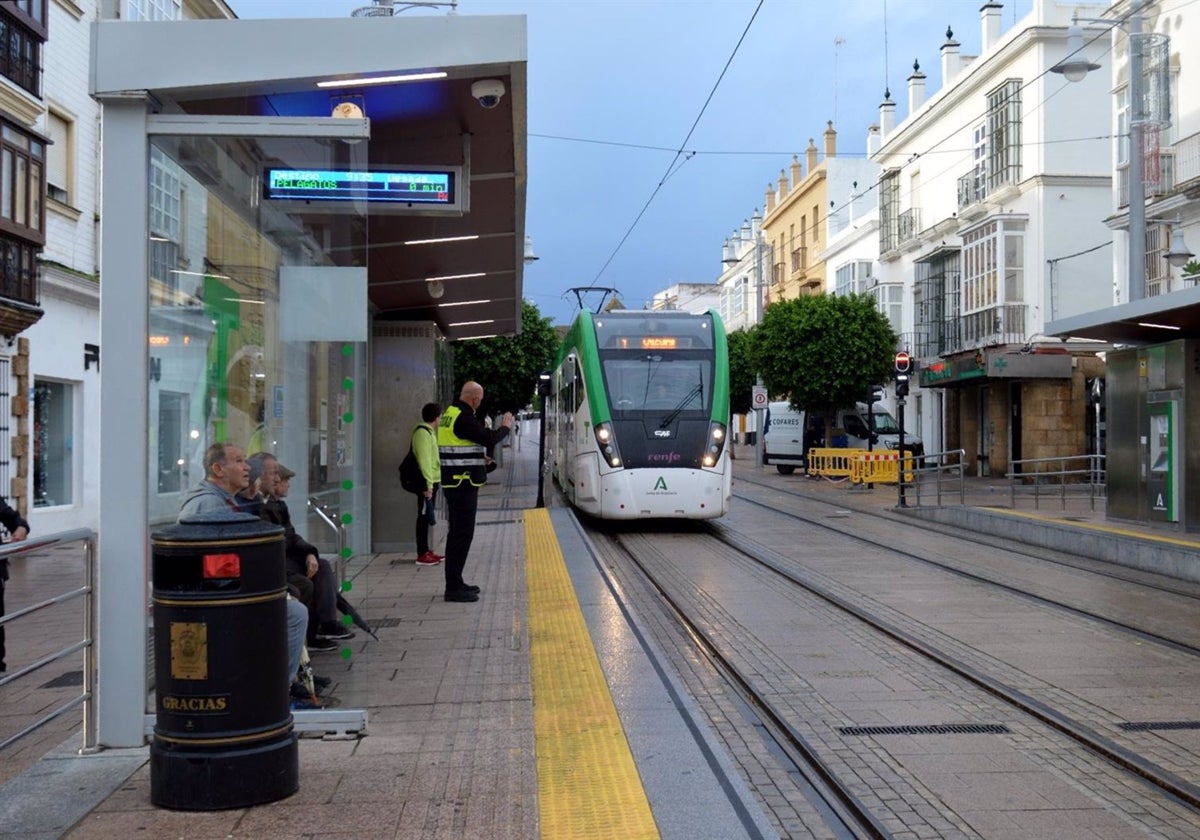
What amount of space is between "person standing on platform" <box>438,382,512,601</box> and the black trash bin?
5.24m

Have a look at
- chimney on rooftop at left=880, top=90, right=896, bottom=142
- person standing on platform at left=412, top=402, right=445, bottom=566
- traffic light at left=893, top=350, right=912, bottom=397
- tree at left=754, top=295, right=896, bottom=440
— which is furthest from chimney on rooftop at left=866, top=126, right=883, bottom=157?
person standing on platform at left=412, top=402, right=445, bottom=566

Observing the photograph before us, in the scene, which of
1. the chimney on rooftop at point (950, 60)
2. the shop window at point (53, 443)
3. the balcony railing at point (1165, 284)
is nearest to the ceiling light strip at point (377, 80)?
the shop window at point (53, 443)

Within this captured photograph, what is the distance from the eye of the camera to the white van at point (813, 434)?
3950 cm

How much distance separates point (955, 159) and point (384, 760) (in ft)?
126

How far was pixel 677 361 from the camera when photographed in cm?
1789

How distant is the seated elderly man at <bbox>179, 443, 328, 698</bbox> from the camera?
6086 millimetres

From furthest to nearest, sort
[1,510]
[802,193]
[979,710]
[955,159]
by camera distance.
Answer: [802,193] < [955,159] < [1,510] < [979,710]

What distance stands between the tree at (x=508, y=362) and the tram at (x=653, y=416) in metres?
17.7

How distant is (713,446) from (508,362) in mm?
20695

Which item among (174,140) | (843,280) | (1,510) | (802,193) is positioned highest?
(802,193)

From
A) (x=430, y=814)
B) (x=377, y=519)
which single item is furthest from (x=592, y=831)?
(x=377, y=519)

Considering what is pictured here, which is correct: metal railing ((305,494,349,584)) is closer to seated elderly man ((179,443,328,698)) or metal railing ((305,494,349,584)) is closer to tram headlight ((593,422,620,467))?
seated elderly man ((179,443,328,698))

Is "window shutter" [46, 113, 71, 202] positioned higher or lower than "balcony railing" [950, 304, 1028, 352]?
higher

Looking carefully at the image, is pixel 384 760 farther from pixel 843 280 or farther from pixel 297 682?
pixel 843 280
